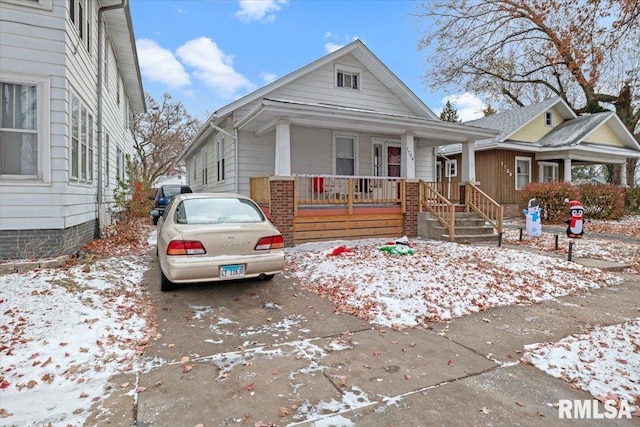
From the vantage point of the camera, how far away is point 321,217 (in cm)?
994

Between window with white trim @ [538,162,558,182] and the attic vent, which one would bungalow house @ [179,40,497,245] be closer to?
the attic vent

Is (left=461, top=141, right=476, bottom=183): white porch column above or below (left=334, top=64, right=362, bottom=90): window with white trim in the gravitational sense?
below

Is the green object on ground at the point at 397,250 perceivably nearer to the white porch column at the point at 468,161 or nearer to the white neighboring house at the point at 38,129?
the white porch column at the point at 468,161

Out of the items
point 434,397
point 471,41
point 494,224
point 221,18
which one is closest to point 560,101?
point 471,41

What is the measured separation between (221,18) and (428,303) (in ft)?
47.6

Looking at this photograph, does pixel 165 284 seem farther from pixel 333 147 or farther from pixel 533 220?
pixel 533 220

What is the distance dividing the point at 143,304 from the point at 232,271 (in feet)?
4.25

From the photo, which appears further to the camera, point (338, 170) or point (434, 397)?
point (338, 170)

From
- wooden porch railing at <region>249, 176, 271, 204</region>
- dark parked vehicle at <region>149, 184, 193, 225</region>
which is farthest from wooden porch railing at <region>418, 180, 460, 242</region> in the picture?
dark parked vehicle at <region>149, 184, 193, 225</region>

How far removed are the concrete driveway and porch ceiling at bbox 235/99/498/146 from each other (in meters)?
5.29

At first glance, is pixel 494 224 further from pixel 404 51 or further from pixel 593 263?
pixel 404 51

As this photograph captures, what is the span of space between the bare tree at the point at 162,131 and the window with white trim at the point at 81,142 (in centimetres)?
2875

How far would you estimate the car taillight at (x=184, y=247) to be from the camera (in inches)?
195

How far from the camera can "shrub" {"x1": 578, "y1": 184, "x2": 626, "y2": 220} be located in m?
16.9
